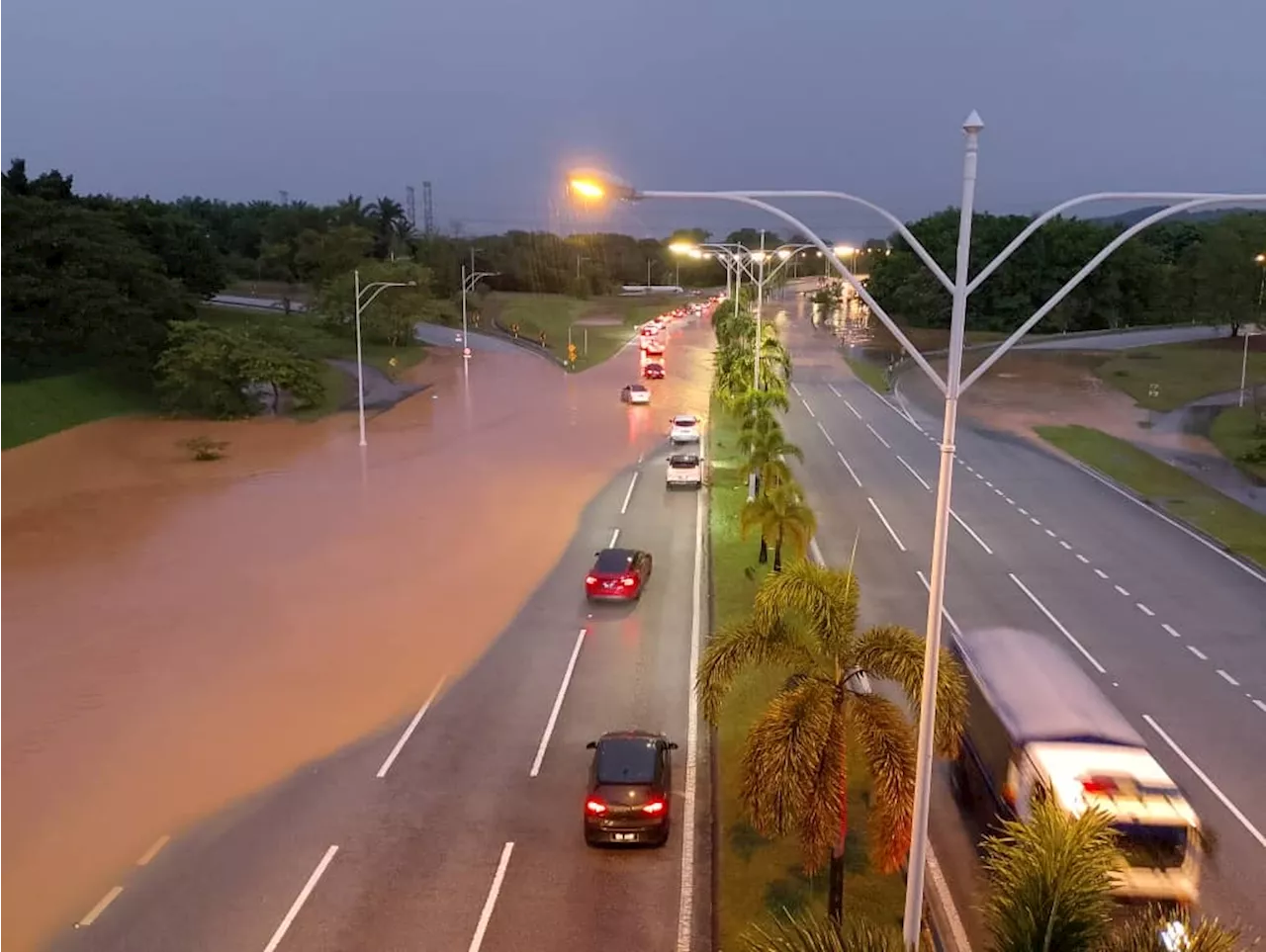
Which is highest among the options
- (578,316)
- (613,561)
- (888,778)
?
(578,316)

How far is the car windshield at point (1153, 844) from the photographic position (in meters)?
11.7

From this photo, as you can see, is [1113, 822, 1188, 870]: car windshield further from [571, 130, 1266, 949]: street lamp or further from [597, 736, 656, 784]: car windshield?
[597, 736, 656, 784]: car windshield

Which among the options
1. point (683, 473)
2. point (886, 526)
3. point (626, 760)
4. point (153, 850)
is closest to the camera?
point (153, 850)

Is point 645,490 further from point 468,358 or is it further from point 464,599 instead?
point 468,358

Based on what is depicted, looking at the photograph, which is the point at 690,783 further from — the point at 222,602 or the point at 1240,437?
the point at 1240,437

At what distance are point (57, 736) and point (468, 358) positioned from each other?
63.7 m

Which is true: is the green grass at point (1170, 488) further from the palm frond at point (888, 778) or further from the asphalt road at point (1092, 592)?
the palm frond at point (888, 778)

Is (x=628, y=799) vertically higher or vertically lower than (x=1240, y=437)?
lower

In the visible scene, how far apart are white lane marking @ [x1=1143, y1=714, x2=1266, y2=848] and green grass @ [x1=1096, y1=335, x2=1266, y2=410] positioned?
44.6 metres

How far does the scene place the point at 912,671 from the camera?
38.4ft

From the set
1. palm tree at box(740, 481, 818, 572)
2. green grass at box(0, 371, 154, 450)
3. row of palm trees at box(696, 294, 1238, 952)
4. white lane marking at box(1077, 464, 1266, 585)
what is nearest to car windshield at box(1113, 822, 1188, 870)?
row of palm trees at box(696, 294, 1238, 952)

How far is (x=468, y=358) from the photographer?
263ft

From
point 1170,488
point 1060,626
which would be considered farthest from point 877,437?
point 1060,626

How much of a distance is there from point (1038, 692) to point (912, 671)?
350 centimetres
